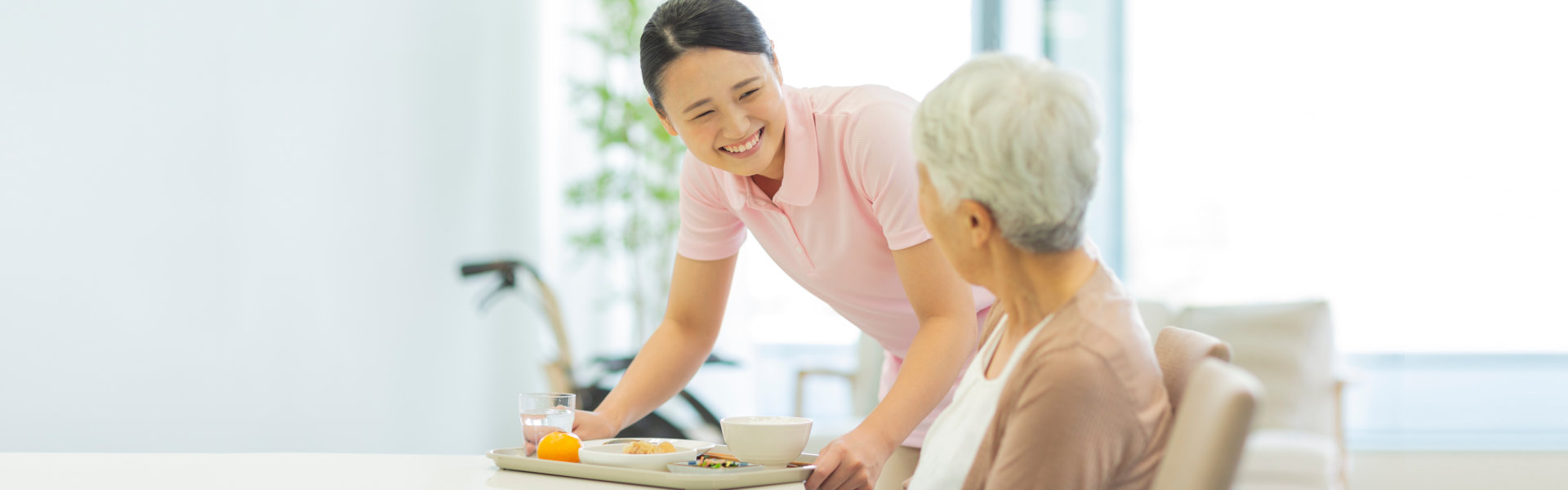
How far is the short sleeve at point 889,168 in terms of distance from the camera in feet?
4.56

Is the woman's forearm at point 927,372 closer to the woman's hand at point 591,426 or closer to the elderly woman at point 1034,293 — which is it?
the elderly woman at point 1034,293

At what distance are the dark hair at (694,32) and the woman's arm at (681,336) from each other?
374 mm

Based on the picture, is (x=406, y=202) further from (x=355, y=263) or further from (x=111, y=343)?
(x=111, y=343)

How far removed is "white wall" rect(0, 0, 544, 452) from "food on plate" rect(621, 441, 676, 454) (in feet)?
4.82

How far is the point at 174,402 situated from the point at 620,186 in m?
1.97

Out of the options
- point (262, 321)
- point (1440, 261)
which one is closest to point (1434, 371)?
point (1440, 261)

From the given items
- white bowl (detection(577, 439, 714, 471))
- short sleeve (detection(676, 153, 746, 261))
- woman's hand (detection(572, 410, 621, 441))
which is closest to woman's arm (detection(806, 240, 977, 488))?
white bowl (detection(577, 439, 714, 471))

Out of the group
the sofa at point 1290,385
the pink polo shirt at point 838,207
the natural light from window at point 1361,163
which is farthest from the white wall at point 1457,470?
the pink polo shirt at point 838,207

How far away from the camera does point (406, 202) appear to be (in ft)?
11.6

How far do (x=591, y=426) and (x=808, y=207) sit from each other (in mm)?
452

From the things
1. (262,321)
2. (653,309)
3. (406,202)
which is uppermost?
(406,202)

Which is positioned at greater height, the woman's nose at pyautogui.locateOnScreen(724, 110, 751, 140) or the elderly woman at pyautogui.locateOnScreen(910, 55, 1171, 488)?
the woman's nose at pyautogui.locateOnScreen(724, 110, 751, 140)

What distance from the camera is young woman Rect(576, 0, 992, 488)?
1.37 metres

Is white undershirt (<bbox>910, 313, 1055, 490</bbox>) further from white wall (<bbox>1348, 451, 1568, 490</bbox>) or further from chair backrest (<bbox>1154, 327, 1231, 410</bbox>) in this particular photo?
white wall (<bbox>1348, 451, 1568, 490</bbox>)
